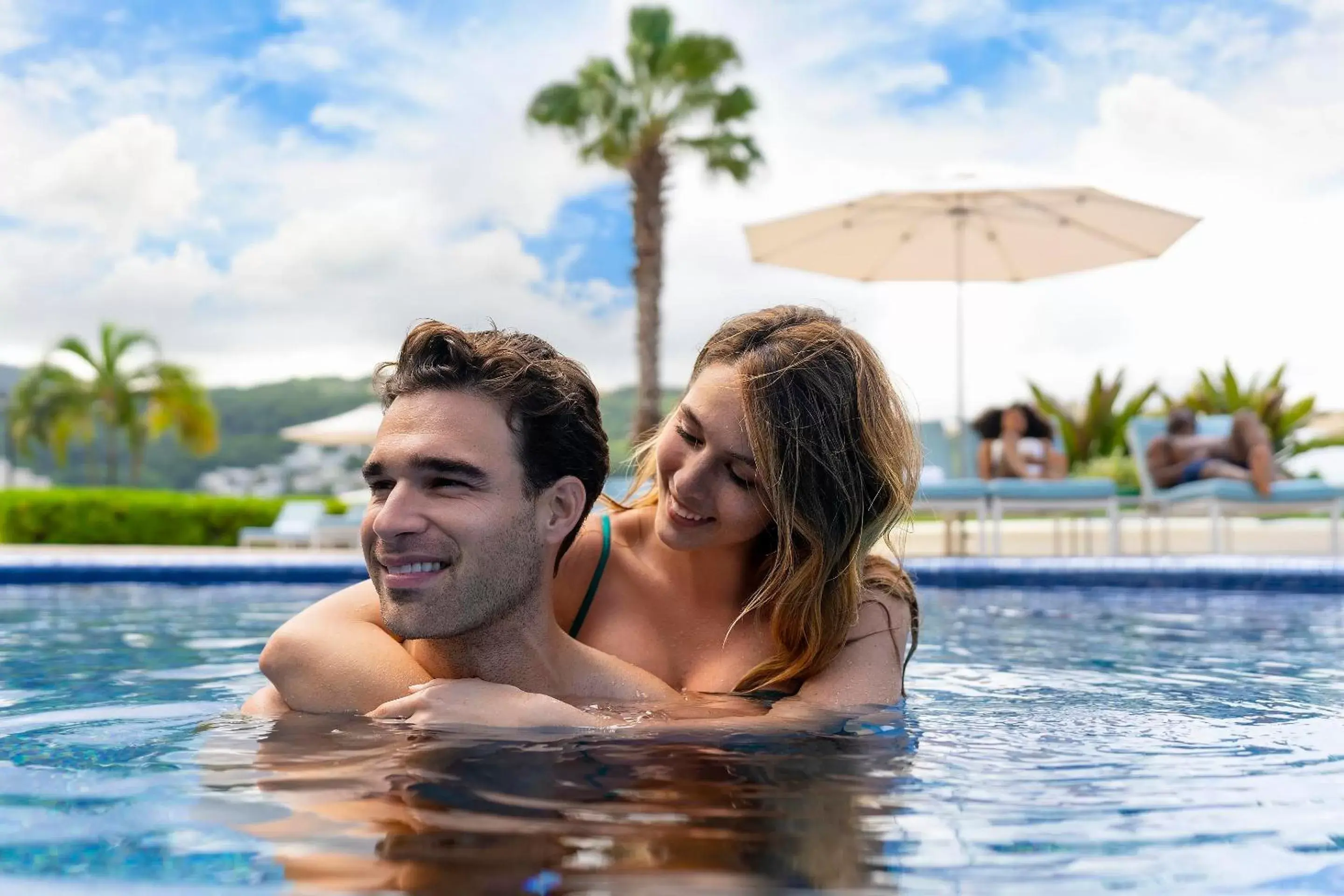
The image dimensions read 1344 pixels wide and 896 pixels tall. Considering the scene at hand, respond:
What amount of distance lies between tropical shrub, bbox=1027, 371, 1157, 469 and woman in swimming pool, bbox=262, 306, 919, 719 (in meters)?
19.6

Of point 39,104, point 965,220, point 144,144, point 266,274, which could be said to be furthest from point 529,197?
point 965,220

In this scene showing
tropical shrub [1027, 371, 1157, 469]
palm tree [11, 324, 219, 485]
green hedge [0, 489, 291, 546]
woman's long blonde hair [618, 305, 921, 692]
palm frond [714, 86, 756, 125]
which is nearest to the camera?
woman's long blonde hair [618, 305, 921, 692]

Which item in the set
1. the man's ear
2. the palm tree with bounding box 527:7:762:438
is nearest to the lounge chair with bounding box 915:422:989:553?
the man's ear

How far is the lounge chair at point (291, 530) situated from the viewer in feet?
52.6

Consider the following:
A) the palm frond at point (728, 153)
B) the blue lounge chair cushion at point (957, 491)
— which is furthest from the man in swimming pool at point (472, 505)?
A: the palm frond at point (728, 153)

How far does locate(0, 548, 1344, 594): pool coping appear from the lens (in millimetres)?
8016

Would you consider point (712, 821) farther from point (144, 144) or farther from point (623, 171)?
point (144, 144)

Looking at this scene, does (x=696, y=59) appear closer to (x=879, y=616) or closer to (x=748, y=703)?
(x=879, y=616)

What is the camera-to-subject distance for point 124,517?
1780 centimetres

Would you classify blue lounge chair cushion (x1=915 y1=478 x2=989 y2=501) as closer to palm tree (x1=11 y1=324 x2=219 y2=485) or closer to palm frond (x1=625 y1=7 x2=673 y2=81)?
palm frond (x1=625 y1=7 x2=673 y2=81)

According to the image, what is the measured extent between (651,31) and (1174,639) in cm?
1776

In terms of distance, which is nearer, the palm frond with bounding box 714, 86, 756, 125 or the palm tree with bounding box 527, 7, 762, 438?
the palm tree with bounding box 527, 7, 762, 438

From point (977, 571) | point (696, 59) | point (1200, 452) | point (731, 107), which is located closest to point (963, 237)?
point (1200, 452)

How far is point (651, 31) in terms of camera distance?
21.4m
